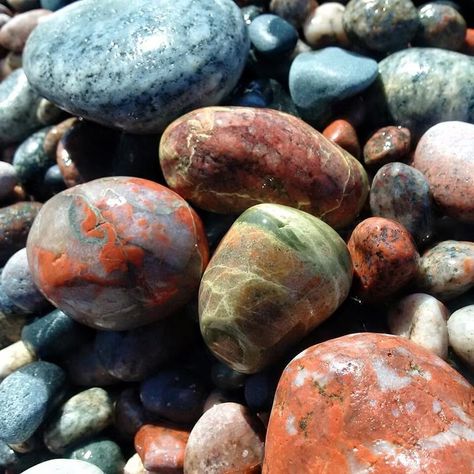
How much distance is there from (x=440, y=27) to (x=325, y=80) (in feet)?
2.60

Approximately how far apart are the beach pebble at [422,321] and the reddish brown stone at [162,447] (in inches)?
40.3

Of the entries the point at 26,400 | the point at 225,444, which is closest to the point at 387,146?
the point at 225,444

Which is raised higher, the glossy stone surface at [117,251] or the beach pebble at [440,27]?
the beach pebble at [440,27]

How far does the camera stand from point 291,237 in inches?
88.9

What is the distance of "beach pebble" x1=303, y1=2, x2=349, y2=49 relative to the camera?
3.44m

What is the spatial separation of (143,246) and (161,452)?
2.85 ft

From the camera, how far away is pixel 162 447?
249 cm

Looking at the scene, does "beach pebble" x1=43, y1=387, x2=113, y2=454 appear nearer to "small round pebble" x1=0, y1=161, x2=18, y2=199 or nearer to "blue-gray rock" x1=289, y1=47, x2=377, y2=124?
"small round pebble" x1=0, y1=161, x2=18, y2=199

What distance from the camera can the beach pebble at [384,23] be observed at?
126 inches

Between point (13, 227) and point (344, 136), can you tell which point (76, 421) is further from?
point (344, 136)

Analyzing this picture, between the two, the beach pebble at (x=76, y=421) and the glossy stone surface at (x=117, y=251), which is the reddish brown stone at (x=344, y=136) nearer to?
the glossy stone surface at (x=117, y=251)

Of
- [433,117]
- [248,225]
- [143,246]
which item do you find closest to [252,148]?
[248,225]

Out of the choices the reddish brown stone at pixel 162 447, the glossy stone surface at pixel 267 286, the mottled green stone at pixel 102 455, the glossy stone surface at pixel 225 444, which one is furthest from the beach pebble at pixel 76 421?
the glossy stone surface at pixel 267 286

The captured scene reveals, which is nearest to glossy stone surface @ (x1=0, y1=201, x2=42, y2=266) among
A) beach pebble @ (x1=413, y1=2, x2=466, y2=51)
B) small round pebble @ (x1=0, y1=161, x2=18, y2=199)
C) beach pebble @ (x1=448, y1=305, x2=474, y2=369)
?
small round pebble @ (x1=0, y1=161, x2=18, y2=199)
